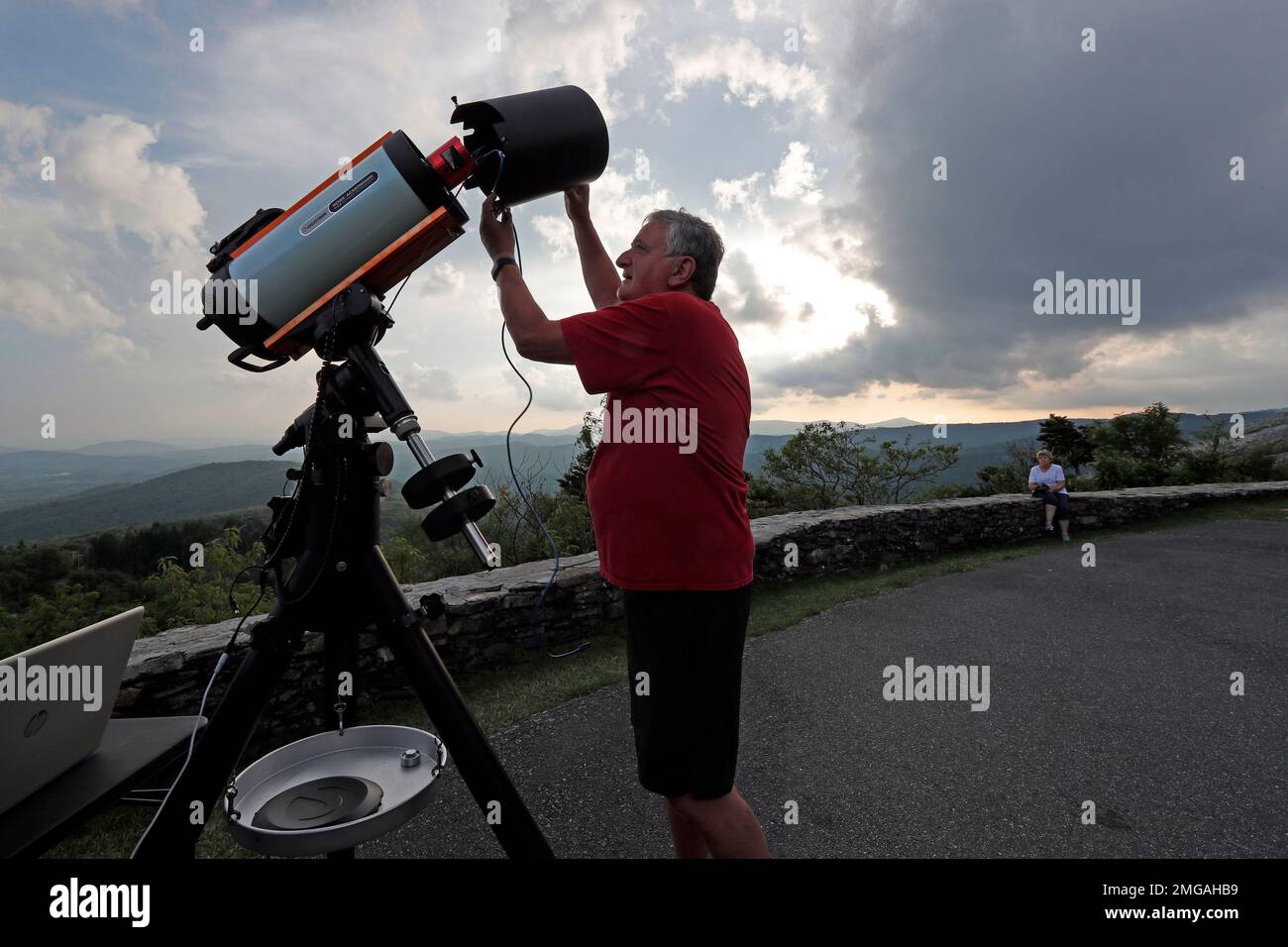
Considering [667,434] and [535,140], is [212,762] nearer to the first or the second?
[667,434]

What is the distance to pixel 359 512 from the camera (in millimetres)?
1546

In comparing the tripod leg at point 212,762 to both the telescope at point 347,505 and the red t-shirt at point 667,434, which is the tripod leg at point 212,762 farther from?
the red t-shirt at point 667,434

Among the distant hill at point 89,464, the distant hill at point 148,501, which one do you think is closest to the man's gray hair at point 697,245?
the distant hill at point 148,501

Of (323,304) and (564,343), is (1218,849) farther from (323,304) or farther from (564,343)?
(323,304)

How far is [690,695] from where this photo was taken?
68.3 inches

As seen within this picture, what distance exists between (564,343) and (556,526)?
8211 millimetres

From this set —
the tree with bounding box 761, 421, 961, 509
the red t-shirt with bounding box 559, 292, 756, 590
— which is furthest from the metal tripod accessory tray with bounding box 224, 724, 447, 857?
the tree with bounding box 761, 421, 961, 509

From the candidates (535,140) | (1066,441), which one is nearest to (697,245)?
(535,140)

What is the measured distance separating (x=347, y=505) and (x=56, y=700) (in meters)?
0.79

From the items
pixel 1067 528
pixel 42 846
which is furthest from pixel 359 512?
pixel 1067 528

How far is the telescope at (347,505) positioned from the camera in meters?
1.36

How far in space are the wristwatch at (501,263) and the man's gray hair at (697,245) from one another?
514 millimetres

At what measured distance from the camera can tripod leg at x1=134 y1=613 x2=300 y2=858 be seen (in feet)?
4.33

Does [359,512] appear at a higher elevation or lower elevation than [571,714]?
higher
